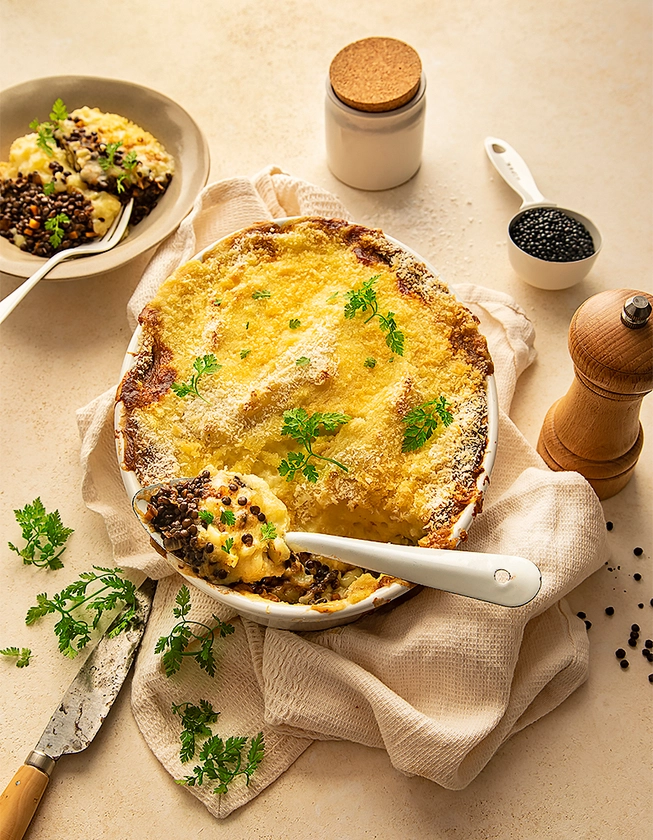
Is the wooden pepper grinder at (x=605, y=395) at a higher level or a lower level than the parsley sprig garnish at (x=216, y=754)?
higher

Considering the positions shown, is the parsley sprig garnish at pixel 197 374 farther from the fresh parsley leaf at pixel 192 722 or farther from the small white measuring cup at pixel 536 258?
the small white measuring cup at pixel 536 258

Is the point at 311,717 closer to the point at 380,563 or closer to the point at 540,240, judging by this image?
the point at 380,563

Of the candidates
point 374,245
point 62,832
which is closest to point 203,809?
point 62,832

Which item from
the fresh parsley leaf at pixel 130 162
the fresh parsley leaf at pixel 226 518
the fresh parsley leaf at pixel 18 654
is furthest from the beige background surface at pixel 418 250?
the fresh parsley leaf at pixel 226 518

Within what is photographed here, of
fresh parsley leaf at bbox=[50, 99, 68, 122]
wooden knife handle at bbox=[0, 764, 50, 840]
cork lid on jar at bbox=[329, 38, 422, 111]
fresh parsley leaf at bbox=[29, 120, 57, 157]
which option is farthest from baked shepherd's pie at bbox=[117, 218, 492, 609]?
fresh parsley leaf at bbox=[50, 99, 68, 122]

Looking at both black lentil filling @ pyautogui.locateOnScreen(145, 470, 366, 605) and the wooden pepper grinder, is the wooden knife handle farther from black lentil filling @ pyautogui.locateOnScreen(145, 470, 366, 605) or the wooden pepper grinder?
the wooden pepper grinder

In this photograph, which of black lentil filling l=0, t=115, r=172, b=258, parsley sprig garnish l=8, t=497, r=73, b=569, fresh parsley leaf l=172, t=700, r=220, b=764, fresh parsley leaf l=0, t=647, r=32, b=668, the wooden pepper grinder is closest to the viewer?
the wooden pepper grinder

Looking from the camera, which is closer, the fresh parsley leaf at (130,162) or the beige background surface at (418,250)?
the beige background surface at (418,250)

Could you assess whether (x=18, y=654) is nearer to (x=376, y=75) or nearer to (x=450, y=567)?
(x=450, y=567)
